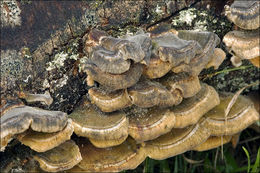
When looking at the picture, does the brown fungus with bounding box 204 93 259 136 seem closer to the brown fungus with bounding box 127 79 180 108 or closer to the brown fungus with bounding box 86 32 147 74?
the brown fungus with bounding box 127 79 180 108

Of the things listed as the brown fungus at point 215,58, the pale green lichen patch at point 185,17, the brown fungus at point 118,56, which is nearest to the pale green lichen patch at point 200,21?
the pale green lichen patch at point 185,17

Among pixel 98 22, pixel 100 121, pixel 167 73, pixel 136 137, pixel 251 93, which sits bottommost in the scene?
pixel 251 93

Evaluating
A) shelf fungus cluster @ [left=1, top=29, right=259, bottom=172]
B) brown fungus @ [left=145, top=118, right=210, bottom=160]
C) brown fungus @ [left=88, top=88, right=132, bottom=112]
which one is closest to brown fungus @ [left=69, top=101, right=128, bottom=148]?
shelf fungus cluster @ [left=1, top=29, right=259, bottom=172]

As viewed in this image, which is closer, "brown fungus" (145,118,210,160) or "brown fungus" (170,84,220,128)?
"brown fungus" (170,84,220,128)

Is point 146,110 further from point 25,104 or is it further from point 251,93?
point 251,93

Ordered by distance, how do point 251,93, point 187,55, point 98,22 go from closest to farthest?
point 187,55 < point 98,22 < point 251,93

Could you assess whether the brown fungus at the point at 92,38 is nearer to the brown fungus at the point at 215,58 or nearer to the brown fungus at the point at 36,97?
the brown fungus at the point at 36,97

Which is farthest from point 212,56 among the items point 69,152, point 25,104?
point 25,104
